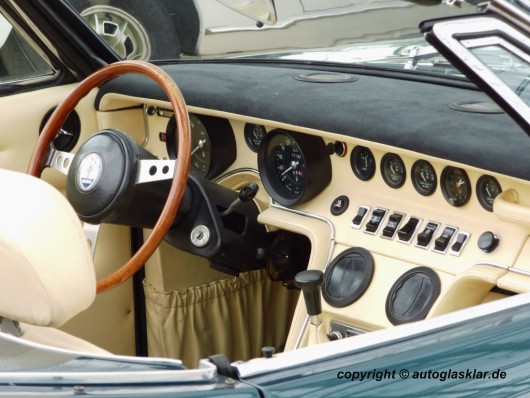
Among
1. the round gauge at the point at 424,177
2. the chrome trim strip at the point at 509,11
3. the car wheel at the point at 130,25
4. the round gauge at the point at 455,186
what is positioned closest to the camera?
the chrome trim strip at the point at 509,11

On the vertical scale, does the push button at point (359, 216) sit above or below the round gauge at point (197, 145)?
below

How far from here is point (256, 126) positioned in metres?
3.09

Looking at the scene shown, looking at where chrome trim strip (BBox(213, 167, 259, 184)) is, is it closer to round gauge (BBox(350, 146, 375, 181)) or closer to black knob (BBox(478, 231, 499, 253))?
round gauge (BBox(350, 146, 375, 181))

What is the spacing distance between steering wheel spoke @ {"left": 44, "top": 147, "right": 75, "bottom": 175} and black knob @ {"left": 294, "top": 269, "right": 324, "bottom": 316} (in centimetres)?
78

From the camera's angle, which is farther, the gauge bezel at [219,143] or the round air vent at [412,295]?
the gauge bezel at [219,143]

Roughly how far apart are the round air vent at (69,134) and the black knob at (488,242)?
4.73 feet

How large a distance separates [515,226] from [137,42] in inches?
67.3

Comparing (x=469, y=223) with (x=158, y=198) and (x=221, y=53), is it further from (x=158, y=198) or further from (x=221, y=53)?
(x=221, y=53)

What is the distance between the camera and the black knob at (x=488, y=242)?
2.37m

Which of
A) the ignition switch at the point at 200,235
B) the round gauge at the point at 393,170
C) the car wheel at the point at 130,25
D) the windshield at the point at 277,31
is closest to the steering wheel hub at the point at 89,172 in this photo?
the ignition switch at the point at 200,235

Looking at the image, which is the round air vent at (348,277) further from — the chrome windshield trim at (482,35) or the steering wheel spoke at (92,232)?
the chrome windshield trim at (482,35)

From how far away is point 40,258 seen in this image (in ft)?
5.49

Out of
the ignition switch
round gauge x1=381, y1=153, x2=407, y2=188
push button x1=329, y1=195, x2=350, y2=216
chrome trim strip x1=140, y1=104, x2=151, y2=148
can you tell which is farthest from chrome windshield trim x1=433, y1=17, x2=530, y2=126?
chrome trim strip x1=140, y1=104, x2=151, y2=148

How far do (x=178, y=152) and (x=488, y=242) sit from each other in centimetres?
81
